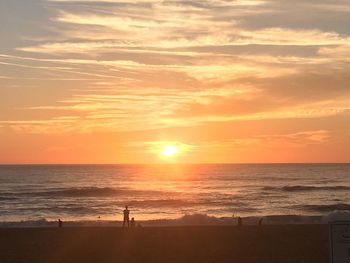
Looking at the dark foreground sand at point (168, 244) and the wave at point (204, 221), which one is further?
the wave at point (204, 221)

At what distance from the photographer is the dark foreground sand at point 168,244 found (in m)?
18.0

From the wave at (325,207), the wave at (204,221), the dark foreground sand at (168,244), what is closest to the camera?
the dark foreground sand at (168,244)

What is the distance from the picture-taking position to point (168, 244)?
20109 millimetres

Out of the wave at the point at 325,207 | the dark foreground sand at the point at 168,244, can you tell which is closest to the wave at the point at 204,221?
the dark foreground sand at the point at 168,244

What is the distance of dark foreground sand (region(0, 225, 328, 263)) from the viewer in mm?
17969

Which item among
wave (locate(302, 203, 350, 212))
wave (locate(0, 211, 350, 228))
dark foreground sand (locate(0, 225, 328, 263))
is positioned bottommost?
dark foreground sand (locate(0, 225, 328, 263))

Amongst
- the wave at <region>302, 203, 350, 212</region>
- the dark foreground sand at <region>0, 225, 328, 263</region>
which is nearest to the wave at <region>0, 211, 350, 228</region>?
the dark foreground sand at <region>0, 225, 328, 263</region>

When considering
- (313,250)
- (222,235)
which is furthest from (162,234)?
(313,250)

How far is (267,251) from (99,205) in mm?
41153

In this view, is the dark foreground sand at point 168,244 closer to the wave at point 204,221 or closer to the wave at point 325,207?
the wave at point 204,221

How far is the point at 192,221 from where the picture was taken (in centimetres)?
3884

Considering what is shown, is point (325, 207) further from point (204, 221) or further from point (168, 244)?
point (168, 244)

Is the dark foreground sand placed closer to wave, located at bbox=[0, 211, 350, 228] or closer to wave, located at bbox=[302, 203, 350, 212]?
wave, located at bbox=[0, 211, 350, 228]

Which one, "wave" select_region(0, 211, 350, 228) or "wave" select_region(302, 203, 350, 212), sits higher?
"wave" select_region(302, 203, 350, 212)
